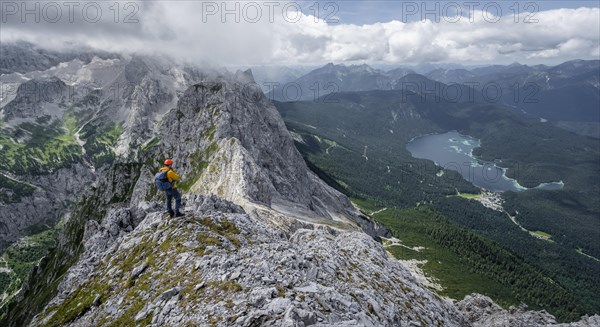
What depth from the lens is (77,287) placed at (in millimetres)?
36250

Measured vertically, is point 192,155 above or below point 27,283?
above

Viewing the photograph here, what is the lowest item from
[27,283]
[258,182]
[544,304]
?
[544,304]

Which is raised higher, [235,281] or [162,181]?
[162,181]

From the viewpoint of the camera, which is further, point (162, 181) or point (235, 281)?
point (162, 181)

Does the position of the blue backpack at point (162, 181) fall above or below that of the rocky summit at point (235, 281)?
above

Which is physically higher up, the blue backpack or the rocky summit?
the blue backpack

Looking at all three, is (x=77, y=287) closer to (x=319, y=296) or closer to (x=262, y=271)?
(x=262, y=271)

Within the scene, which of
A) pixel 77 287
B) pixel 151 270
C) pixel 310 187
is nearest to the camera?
pixel 151 270

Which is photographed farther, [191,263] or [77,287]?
[77,287]

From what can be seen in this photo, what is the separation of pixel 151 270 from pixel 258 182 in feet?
219

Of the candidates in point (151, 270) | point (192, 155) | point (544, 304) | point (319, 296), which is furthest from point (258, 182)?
point (544, 304)

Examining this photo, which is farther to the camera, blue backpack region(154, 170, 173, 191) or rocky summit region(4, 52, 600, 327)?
blue backpack region(154, 170, 173, 191)

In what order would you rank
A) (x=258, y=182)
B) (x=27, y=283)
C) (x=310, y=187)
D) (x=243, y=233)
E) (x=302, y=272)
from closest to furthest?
(x=302, y=272), (x=243, y=233), (x=258, y=182), (x=27, y=283), (x=310, y=187)

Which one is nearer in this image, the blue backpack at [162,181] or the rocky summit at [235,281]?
the rocky summit at [235,281]
